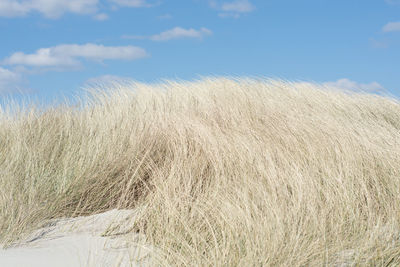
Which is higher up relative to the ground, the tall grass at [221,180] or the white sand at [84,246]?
the tall grass at [221,180]

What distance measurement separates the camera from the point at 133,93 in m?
6.91

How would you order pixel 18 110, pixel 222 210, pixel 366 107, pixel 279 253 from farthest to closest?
pixel 366 107
pixel 18 110
pixel 222 210
pixel 279 253

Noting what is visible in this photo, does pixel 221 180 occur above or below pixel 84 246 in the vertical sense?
above

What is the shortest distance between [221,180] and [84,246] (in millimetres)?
1210

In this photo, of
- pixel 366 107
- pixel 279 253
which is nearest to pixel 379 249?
pixel 279 253

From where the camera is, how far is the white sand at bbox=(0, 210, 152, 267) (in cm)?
255

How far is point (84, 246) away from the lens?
280cm

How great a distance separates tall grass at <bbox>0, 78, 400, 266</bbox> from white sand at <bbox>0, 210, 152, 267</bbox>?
0.40ft

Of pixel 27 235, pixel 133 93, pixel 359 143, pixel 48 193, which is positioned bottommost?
pixel 27 235

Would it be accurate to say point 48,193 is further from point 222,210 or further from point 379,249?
point 379,249

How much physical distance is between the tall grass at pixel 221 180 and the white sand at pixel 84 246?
0.12 m

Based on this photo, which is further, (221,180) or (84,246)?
(221,180)

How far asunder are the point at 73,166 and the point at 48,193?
42cm

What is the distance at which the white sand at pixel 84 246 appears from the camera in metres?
2.55
